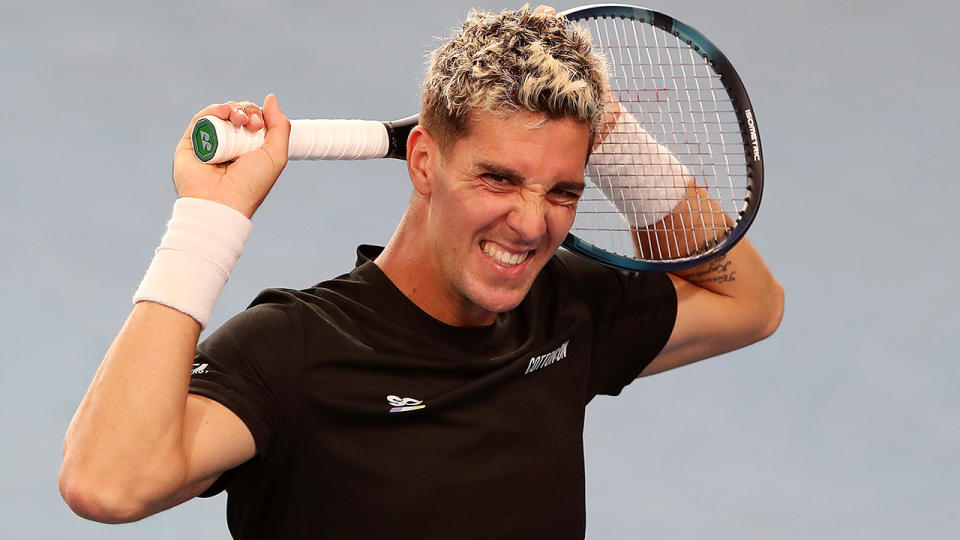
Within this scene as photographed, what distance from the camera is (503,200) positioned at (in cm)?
189

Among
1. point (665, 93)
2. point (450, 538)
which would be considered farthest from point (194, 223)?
point (665, 93)

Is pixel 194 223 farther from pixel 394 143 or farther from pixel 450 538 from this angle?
pixel 450 538

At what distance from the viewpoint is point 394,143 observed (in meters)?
2.09

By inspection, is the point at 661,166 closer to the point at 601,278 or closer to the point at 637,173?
the point at 637,173

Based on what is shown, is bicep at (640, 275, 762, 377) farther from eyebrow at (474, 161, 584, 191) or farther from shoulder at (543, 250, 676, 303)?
eyebrow at (474, 161, 584, 191)

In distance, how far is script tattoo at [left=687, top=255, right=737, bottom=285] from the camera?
2387 millimetres

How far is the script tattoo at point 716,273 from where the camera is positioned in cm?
239

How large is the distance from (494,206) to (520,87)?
7.3 inches

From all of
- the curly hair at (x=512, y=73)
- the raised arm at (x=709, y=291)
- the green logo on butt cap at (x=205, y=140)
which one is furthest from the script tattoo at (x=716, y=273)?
the green logo on butt cap at (x=205, y=140)

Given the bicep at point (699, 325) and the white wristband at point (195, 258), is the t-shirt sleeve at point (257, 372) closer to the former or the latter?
the white wristband at point (195, 258)

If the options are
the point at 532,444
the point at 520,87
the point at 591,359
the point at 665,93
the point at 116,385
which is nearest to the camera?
the point at 116,385

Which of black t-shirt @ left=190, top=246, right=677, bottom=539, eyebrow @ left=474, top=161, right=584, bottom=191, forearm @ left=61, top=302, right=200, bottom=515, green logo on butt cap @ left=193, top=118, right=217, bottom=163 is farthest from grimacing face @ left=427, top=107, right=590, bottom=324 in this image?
forearm @ left=61, top=302, right=200, bottom=515

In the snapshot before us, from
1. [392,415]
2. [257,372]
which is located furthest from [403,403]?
[257,372]

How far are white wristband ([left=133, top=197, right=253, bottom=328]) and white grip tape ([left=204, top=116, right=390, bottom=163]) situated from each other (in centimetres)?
12
